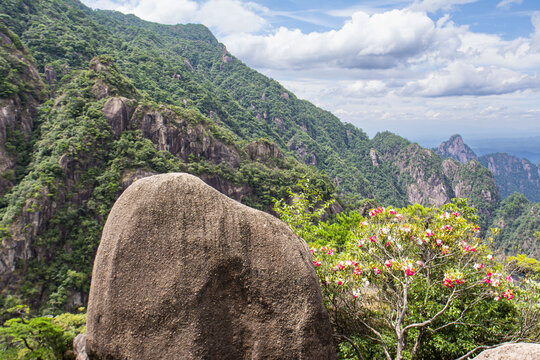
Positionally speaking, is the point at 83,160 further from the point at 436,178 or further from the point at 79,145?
the point at 436,178

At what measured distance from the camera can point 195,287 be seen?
4.70m

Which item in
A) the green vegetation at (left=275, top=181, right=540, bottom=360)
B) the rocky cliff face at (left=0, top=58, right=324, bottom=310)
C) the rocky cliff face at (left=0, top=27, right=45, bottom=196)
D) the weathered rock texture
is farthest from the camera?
the rocky cliff face at (left=0, top=27, right=45, bottom=196)

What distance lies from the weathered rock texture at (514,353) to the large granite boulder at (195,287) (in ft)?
7.51

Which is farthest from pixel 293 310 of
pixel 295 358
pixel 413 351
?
pixel 413 351

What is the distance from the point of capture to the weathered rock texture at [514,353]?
389 cm

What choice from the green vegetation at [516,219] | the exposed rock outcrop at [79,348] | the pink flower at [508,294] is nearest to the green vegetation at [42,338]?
the exposed rock outcrop at [79,348]

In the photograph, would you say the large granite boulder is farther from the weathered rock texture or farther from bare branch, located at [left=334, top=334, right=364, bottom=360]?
the weathered rock texture

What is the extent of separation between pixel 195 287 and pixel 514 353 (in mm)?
4541

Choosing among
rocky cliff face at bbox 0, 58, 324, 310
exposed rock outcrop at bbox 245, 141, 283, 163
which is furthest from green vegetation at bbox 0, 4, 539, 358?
exposed rock outcrop at bbox 245, 141, 283, 163

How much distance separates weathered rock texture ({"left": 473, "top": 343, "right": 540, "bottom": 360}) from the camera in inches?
153

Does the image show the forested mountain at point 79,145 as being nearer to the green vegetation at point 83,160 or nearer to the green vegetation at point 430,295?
the green vegetation at point 83,160

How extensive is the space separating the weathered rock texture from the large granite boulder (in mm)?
2290

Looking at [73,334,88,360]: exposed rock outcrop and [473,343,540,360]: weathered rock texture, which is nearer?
[473,343,540,360]: weathered rock texture

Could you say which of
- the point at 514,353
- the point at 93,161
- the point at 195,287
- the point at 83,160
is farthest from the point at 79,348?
the point at 93,161
